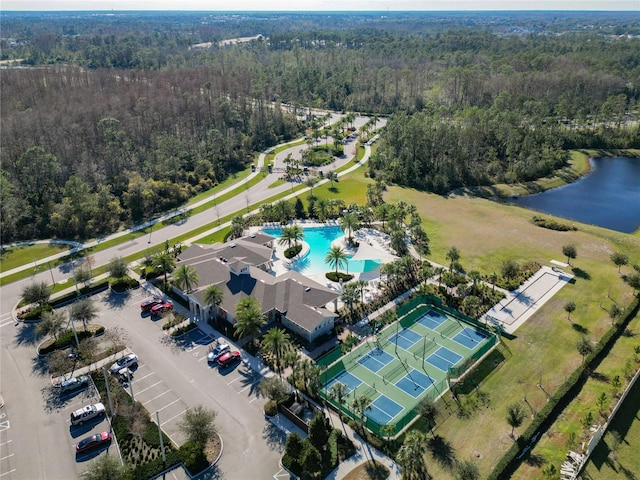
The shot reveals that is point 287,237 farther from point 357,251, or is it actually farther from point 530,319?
point 530,319

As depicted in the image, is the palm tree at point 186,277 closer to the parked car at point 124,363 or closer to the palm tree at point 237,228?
the parked car at point 124,363

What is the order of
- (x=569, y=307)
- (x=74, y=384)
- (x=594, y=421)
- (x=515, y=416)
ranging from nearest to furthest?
(x=515, y=416) < (x=594, y=421) < (x=74, y=384) < (x=569, y=307)

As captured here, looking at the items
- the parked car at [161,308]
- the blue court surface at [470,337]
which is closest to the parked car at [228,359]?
the parked car at [161,308]

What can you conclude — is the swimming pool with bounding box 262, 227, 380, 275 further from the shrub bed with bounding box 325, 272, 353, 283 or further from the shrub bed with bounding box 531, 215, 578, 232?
the shrub bed with bounding box 531, 215, 578, 232

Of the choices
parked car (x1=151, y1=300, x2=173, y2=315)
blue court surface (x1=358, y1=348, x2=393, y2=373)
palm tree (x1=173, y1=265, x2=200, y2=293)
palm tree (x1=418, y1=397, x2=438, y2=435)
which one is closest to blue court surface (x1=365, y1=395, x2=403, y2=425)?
palm tree (x1=418, y1=397, x2=438, y2=435)

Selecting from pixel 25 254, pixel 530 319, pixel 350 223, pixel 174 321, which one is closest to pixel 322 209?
pixel 350 223
